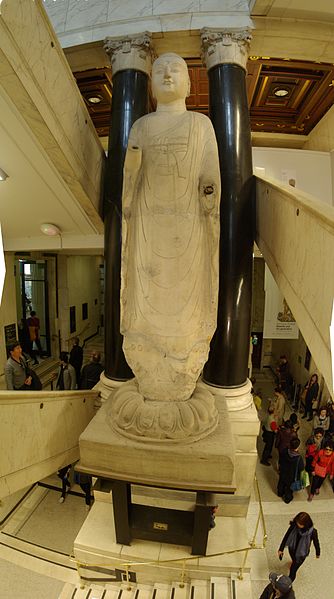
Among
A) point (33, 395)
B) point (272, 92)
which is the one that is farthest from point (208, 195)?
point (272, 92)

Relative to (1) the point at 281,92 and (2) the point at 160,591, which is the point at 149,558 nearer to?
(2) the point at 160,591

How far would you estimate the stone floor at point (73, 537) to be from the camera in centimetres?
359

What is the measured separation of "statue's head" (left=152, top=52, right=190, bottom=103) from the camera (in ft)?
9.72

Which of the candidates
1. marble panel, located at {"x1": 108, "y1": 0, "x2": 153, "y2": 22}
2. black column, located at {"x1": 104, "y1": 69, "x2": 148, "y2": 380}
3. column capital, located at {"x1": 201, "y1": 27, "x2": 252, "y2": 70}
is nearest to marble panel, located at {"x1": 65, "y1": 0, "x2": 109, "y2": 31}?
marble panel, located at {"x1": 108, "y1": 0, "x2": 153, "y2": 22}

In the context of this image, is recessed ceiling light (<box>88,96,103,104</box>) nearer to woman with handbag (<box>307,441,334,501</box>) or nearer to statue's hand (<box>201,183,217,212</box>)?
statue's hand (<box>201,183,217,212</box>)

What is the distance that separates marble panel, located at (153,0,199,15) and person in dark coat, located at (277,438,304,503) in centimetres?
602

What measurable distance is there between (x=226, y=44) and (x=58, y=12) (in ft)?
8.62

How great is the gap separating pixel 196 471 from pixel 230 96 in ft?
14.2

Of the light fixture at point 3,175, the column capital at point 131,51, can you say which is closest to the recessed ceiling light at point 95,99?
the column capital at point 131,51

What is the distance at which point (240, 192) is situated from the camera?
4348 mm

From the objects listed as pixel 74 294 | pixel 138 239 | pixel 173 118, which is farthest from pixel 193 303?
pixel 74 294

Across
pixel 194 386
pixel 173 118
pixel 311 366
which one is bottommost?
pixel 311 366

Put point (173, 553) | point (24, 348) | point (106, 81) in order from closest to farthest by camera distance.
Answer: point (173, 553)
point (106, 81)
point (24, 348)

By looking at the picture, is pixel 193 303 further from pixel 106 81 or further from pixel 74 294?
pixel 74 294
